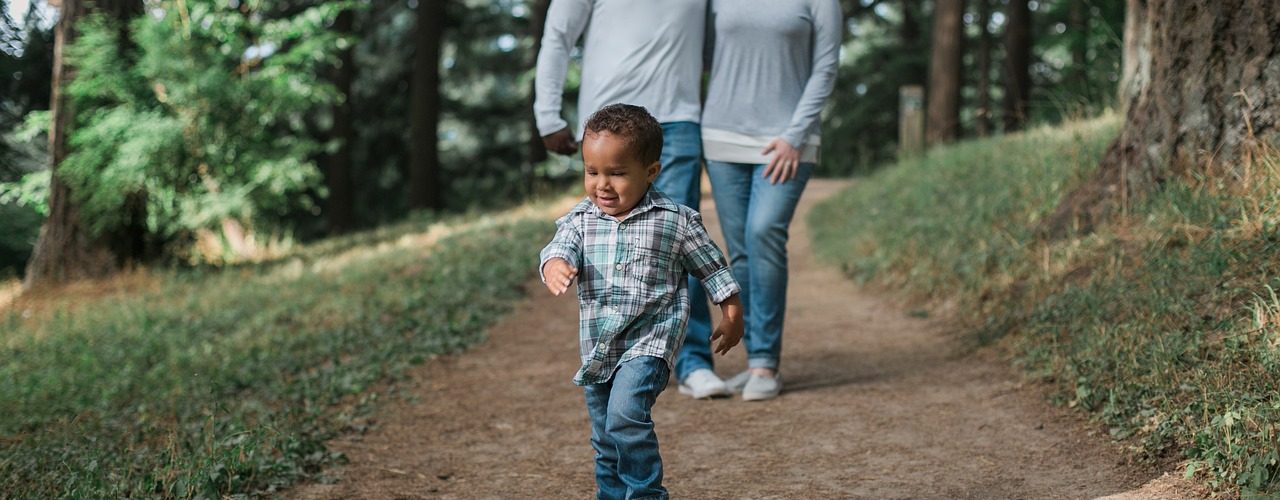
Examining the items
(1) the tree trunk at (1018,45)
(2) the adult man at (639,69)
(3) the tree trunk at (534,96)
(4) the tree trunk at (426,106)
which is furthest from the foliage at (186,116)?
(1) the tree trunk at (1018,45)

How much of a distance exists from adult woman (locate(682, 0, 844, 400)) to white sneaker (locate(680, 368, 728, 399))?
0.47 ft

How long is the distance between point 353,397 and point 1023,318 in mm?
3376

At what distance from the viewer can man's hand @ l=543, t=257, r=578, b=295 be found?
2951mm

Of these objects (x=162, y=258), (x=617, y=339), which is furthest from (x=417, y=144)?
(x=617, y=339)

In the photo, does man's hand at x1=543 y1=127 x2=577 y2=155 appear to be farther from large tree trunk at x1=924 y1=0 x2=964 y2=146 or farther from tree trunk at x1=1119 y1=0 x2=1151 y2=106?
large tree trunk at x1=924 y1=0 x2=964 y2=146

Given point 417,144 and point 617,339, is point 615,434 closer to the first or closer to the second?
point 617,339

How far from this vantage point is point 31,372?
22.9 ft

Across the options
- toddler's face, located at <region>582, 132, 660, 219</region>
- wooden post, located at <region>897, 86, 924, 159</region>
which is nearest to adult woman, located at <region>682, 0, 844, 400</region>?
toddler's face, located at <region>582, 132, 660, 219</region>

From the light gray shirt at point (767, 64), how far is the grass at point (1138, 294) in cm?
155

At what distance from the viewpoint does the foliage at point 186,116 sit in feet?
36.3

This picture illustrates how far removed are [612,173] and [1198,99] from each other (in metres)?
3.79

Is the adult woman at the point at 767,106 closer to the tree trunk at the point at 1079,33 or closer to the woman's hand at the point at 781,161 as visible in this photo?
the woman's hand at the point at 781,161

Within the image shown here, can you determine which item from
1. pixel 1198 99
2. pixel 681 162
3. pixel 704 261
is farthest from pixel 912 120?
pixel 704 261

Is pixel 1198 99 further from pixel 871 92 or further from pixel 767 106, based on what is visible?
pixel 871 92
